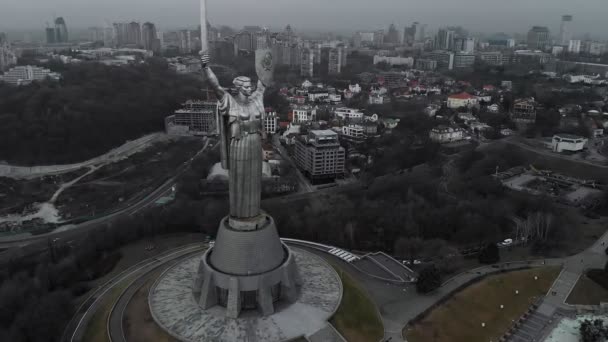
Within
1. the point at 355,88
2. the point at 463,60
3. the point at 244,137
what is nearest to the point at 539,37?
the point at 463,60

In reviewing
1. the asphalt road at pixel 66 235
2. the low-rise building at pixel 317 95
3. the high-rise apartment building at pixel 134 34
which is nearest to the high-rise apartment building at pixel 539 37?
the low-rise building at pixel 317 95

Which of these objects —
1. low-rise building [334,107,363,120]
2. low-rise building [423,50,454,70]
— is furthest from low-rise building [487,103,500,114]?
low-rise building [423,50,454,70]

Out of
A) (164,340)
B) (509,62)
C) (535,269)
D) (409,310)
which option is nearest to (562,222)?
(535,269)

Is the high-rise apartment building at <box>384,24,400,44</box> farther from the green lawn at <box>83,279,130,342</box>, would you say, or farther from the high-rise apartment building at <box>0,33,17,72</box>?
the green lawn at <box>83,279,130,342</box>

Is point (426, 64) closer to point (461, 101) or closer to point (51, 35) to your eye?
point (461, 101)

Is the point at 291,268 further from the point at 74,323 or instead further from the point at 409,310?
the point at 74,323
